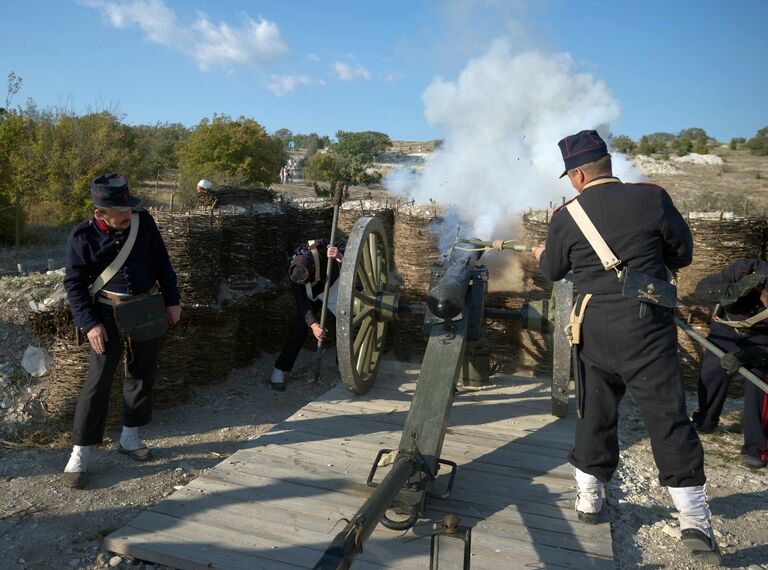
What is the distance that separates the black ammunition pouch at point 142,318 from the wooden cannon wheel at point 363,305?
116 cm

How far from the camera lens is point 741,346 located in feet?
16.0

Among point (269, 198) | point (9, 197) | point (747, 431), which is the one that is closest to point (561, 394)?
point (747, 431)

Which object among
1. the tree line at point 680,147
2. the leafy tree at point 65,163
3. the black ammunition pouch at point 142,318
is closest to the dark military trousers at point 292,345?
the black ammunition pouch at point 142,318

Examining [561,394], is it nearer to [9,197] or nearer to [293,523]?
[293,523]

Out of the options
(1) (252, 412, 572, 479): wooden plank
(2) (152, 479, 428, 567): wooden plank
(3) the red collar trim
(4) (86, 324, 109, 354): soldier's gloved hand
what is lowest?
(2) (152, 479, 428, 567): wooden plank

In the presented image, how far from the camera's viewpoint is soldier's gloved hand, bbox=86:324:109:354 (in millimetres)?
3965

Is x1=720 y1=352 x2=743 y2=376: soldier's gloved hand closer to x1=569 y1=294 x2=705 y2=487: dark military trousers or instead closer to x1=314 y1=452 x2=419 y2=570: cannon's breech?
x1=569 y1=294 x2=705 y2=487: dark military trousers

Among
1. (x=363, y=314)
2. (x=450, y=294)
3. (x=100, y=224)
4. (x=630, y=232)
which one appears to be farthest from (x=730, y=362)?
(x=100, y=224)

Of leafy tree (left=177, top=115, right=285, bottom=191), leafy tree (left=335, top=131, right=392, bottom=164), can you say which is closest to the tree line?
leafy tree (left=335, top=131, right=392, bottom=164)

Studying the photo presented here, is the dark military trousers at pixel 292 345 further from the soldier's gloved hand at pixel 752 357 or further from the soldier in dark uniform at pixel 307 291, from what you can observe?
the soldier's gloved hand at pixel 752 357

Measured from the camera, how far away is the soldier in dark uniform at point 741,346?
4.62 m

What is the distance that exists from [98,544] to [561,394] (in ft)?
10.5

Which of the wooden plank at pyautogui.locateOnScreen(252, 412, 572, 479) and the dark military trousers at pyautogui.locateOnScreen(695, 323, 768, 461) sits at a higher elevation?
the dark military trousers at pyautogui.locateOnScreen(695, 323, 768, 461)

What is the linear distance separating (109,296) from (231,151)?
1966 centimetres
